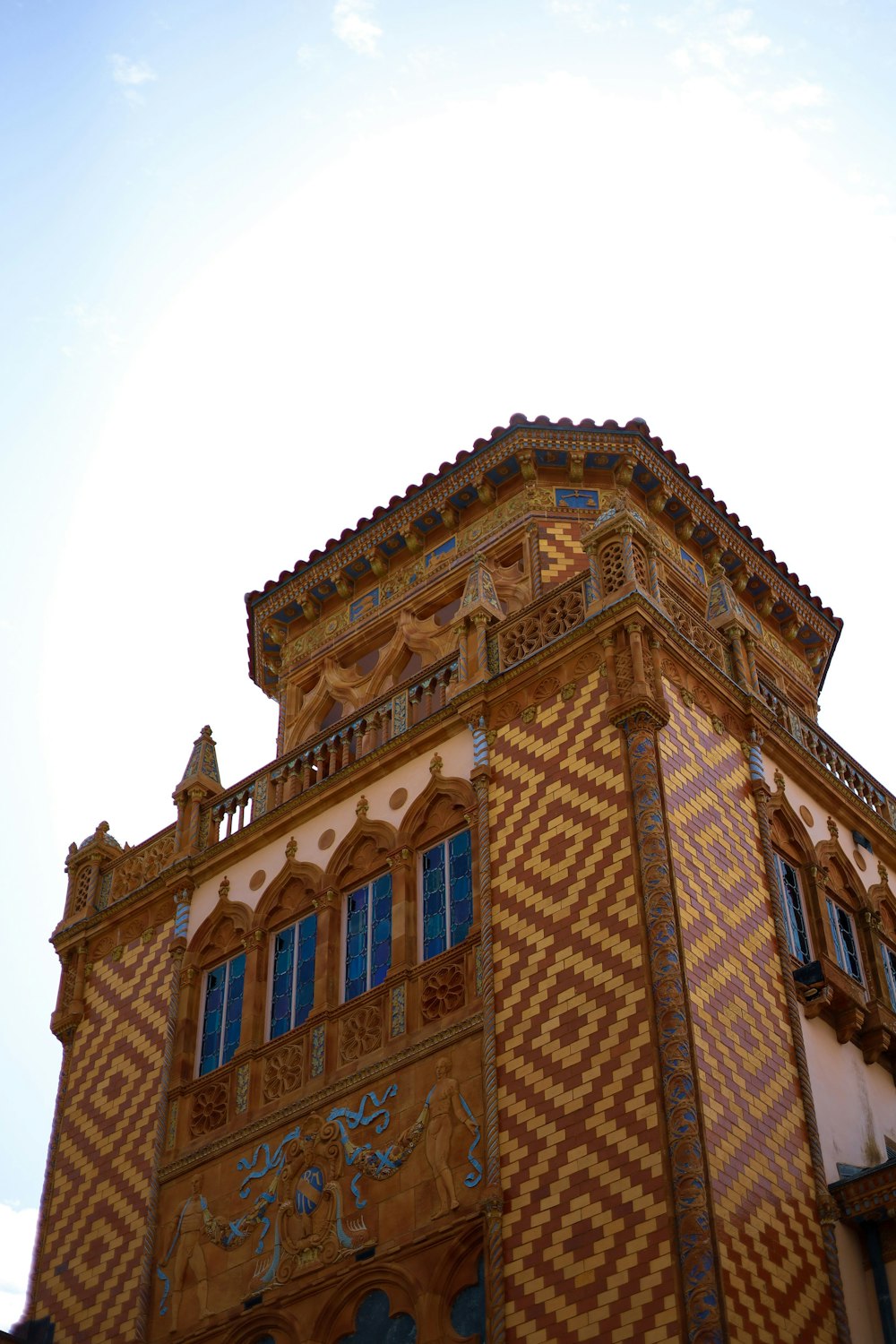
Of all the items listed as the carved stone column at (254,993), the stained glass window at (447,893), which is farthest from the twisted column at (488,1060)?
the carved stone column at (254,993)

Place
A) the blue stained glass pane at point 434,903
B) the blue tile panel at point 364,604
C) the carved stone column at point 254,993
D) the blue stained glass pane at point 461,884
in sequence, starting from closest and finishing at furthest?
the blue stained glass pane at point 461,884 → the blue stained glass pane at point 434,903 → the carved stone column at point 254,993 → the blue tile panel at point 364,604

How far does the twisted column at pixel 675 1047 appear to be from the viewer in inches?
492

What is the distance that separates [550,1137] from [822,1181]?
2.32 m

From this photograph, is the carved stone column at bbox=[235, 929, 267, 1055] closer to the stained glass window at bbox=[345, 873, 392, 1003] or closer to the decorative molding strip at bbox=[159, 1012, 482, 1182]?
the decorative molding strip at bbox=[159, 1012, 482, 1182]

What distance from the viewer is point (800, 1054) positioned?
15367 mm

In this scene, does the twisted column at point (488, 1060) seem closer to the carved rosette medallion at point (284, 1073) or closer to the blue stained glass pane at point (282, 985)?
the carved rosette medallion at point (284, 1073)

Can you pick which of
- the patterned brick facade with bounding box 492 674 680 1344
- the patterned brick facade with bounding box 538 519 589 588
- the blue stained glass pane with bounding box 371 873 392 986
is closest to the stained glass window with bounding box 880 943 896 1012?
the patterned brick facade with bounding box 492 674 680 1344

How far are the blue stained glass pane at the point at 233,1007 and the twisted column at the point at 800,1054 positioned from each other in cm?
558

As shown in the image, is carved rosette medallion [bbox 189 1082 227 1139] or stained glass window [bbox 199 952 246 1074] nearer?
carved rosette medallion [bbox 189 1082 227 1139]

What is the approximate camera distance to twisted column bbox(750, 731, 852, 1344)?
13.9m

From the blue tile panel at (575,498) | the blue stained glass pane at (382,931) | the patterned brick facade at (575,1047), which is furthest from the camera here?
the blue tile panel at (575,498)

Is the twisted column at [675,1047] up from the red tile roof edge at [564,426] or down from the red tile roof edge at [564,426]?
down

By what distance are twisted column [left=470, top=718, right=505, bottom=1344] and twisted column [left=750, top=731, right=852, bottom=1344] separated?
8.52ft

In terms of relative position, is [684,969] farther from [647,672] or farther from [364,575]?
[364,575]
